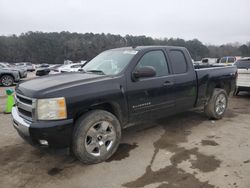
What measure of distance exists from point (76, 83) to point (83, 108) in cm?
40

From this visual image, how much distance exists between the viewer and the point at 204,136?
16.0 ft

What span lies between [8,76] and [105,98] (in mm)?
13457

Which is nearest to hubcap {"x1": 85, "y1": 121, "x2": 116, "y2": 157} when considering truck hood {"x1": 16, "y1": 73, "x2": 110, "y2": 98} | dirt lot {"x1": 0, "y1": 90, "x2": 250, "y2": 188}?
dirt lot {"x1": 0, "y1": 90, "x2": 250, "y2": 188}

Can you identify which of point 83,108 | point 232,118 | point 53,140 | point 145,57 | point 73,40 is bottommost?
point 232,118

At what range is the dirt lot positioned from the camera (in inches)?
127

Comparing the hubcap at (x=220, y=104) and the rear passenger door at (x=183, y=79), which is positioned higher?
the rear passenger door at (x=183, y=79)

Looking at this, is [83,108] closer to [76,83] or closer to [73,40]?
[76,83]

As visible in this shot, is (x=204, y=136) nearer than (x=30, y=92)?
No

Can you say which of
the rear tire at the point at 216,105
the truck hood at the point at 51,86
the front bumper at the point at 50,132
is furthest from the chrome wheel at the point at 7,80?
the rear tire at the point at 216,105

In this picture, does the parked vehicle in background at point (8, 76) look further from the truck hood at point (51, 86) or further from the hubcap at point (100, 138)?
the hubcap at point (100, 138)

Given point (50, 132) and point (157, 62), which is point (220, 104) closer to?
point (157, 62)

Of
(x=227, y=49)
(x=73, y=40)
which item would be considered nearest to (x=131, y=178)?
(x=227, y=49)

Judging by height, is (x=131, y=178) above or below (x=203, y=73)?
below

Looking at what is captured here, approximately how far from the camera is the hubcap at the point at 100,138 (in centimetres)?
364
